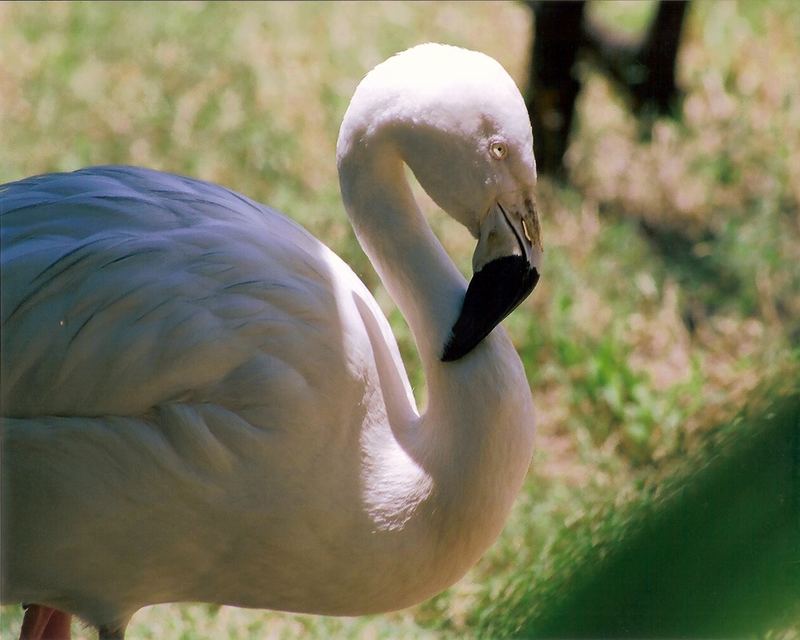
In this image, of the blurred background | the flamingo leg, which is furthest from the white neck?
the flamingo leg

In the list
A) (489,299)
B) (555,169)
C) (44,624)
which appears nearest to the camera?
(489,299)

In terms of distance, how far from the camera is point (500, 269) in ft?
8.55

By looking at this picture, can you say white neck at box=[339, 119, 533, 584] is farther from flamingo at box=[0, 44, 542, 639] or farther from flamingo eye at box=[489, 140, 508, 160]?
flamingo eye at box=[489, 140, 508, 160]

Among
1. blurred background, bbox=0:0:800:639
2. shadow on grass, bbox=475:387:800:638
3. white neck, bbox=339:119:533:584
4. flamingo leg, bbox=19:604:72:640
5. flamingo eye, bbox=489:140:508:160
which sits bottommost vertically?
blurred background, bbox=0:0:800:639

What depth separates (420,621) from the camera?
3.57m

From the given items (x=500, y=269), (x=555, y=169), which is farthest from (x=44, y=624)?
(x=555, y=169)

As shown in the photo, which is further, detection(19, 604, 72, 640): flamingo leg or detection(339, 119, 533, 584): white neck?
detection(19, 604, 72, 640): flamingo leg

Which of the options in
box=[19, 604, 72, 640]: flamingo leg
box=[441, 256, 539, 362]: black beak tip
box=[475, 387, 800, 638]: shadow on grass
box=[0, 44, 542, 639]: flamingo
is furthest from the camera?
box=[19, 604, 72, 640]: flamingo leg

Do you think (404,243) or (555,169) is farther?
(555,169)

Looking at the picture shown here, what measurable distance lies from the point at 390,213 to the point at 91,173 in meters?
0.76

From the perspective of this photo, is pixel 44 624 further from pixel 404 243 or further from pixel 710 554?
pixel 710 554

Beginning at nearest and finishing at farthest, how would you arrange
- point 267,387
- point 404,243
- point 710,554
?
point 710,554 → point 267,387 → point 404,243

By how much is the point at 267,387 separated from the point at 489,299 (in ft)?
1.75

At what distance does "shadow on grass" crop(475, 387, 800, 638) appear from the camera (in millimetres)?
717
